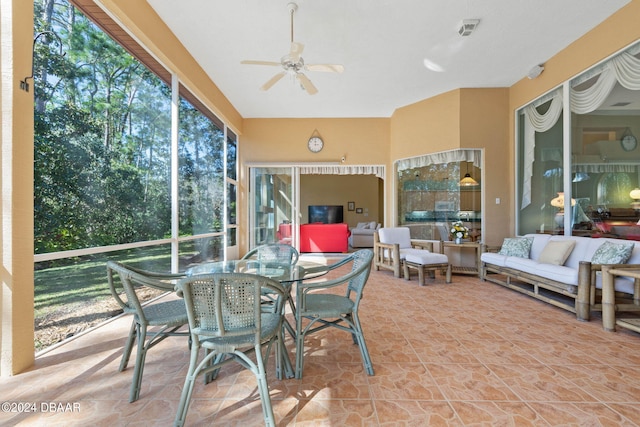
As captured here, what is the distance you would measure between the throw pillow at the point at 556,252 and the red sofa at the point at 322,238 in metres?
4.19

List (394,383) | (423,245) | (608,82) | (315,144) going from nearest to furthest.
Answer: (394,383)
(608,82)
(423,245)
(315,144)

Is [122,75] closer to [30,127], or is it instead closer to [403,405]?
[30,127]

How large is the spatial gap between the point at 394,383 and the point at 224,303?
48.0 inches

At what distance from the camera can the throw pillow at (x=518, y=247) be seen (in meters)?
3.82

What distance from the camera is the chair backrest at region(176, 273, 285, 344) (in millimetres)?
1242

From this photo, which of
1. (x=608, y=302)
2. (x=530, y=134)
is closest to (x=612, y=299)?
(x=608, y=302)

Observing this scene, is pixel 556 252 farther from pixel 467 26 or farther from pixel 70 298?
pixel 70 298

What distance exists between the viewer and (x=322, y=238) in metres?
6.90

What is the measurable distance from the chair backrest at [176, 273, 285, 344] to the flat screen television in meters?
9.72

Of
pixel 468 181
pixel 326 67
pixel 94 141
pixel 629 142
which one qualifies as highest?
pixel 326 67

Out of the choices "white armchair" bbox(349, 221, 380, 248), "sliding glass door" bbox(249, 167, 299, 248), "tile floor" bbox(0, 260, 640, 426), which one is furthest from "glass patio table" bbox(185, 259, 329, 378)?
"white armchair" bbox(349, 221, 380, 248)

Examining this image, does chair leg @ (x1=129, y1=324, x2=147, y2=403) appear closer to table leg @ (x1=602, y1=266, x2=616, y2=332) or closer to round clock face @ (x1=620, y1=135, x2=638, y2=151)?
table leg @ (x1=602, y1=266, x2=616, y2=332)

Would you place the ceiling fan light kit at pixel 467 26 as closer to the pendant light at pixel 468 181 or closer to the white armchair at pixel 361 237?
the pendant light at pixel 468 181

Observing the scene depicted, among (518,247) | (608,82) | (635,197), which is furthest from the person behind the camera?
(518,247)
